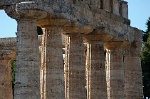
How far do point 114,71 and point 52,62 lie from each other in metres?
9.35

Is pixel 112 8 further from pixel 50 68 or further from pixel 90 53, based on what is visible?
pixel 50 68

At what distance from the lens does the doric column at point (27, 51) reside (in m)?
34.2

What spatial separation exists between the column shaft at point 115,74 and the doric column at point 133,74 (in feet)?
5.80

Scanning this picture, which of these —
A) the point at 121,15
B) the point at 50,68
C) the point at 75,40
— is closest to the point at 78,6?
the point at 75,40

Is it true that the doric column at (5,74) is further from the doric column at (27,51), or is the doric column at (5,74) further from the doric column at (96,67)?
the doric column at (27,51)

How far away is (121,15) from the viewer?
1818 inches

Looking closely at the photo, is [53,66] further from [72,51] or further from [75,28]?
[75,28]

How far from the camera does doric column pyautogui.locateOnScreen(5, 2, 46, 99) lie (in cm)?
3416

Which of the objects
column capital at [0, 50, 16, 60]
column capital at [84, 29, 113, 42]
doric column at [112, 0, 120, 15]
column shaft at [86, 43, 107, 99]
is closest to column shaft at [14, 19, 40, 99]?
column capital at [84, 29, 113, 42]

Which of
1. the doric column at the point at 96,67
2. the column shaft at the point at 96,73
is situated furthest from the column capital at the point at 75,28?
the column shaft at the point at 96,73

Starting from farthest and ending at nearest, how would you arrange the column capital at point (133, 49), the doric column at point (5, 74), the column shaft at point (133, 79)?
the doric column at point (5, 74)
the column capital at point (133, 49)
the column shaft at point (133, 79)

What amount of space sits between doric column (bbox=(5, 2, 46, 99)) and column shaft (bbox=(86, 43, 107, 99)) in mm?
8368

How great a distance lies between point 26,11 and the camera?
34.1m

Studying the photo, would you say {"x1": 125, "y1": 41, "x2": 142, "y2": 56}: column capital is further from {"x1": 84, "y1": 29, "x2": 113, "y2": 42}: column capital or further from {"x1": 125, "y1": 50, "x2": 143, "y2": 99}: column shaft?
{"x1": 84, "y1": 29, "x2": 113, "y2": 42}: column capital
